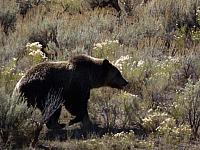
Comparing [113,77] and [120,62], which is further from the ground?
[120,62]

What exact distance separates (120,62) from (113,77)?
111 centimetres

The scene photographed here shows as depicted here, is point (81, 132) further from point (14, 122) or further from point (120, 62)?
point (120, 62)

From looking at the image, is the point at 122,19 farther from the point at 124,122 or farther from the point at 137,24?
the point at 124,122

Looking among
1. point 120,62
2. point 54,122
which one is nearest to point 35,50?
point 120,62

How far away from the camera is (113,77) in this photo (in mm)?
10516

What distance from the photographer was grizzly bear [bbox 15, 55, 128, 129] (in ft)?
30.5

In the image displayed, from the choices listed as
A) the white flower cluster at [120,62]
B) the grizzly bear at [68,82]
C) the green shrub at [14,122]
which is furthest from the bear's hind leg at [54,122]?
the white flower cluster at [120,62]

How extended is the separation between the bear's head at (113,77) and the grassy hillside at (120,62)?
21 centimetres

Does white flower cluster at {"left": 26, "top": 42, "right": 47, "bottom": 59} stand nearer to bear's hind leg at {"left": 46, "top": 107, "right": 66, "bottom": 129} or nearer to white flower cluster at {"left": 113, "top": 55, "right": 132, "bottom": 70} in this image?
white flower cluster at {"left": 113, "top": 55, "right": 132, "bottom": 70}

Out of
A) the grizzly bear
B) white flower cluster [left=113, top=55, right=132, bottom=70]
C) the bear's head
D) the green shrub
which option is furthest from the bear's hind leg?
white flower cluster [left=113, top=55, right=132, bottom=70]

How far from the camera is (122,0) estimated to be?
19047mm

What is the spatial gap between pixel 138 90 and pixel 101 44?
6.29 ft

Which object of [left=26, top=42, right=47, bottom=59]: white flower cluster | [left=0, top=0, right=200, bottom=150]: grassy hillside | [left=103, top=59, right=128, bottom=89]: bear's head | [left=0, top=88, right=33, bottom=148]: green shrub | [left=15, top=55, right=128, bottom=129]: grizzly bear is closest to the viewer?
[left=0, top=88, right=33, bottom=148]: green shrub

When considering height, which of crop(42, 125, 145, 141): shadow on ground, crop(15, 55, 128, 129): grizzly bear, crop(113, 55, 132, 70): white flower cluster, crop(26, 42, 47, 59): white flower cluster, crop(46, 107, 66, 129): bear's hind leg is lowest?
crop(42, 125, 145, 141): shadow on ground
